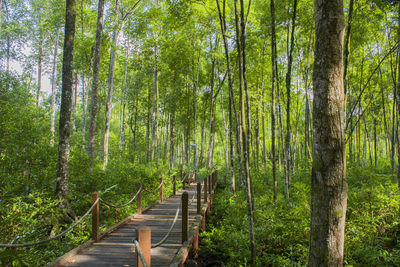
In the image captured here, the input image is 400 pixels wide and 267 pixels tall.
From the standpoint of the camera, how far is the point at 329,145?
249 centimetres

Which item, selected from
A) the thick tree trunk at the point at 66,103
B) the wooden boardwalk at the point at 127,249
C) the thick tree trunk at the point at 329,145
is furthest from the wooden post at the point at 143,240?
the thick tree trunk at the point at 66,103

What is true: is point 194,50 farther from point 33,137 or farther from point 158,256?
point 158,256

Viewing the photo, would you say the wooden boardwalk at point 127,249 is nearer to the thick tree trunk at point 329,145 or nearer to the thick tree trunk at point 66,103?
the thick tree trunk at point 66,103

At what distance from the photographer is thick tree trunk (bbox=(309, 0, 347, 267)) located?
2.47 meters

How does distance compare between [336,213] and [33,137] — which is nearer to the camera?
[336,213]

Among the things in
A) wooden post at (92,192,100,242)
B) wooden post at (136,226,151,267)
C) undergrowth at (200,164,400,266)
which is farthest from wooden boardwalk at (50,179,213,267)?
undergrowth at (200,164,400,266)

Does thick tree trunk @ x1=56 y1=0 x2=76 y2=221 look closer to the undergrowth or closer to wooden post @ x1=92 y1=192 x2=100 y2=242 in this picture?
wooden post @ x1=92 y1=192 x2=100 y2=242

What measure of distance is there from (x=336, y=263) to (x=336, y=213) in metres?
0.55

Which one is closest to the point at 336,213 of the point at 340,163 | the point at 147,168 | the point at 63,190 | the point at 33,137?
the point at 340,163

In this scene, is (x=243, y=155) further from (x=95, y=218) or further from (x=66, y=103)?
(x=66, y=103)

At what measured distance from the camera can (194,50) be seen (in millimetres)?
16797

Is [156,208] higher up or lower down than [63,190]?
lower down

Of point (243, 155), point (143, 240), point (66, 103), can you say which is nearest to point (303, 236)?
point (243, 155)

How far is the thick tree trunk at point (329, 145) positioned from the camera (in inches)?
97.3
